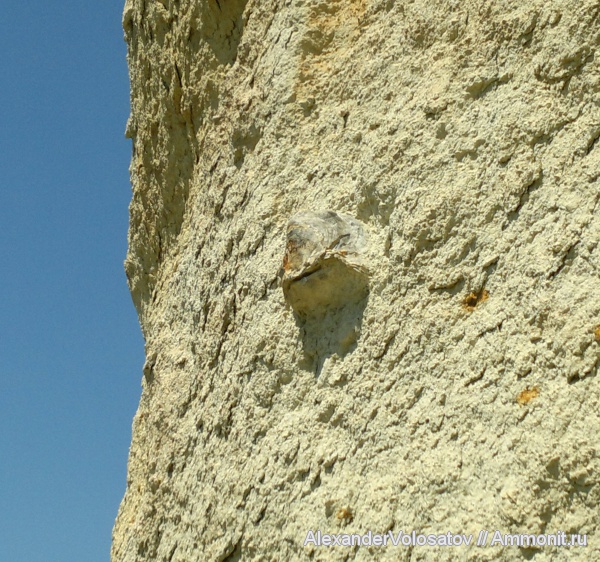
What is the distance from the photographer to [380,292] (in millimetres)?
2523

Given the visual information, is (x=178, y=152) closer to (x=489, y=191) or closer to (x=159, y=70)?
(x=159, y=70)

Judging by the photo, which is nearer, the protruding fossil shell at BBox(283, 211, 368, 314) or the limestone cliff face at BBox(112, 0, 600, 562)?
the limestone cliff face at BBox(112, 0, 600, 562)

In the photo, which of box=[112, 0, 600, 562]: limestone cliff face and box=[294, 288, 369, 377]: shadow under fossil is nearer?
box=[112, 0, 600, 562]: limestone cliff face

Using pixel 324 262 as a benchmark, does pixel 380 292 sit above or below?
below

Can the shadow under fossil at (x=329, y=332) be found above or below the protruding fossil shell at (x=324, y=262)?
below

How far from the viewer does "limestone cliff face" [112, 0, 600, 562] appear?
208 centimetres

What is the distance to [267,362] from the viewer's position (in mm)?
2770

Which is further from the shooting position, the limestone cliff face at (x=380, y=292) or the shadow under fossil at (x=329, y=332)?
the shadow under fossil at (x=329, y=332)

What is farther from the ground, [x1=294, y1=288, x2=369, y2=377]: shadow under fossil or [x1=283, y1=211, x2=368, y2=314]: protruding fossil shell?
[x1=283, y1=211, x2=368, y2=314]: protruding fossil shell

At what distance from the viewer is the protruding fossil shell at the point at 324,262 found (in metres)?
2.59

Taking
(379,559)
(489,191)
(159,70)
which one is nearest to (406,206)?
(489,191)

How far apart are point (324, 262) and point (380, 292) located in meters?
0.19

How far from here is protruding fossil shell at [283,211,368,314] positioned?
259 centimetres

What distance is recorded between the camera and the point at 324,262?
262 cm
